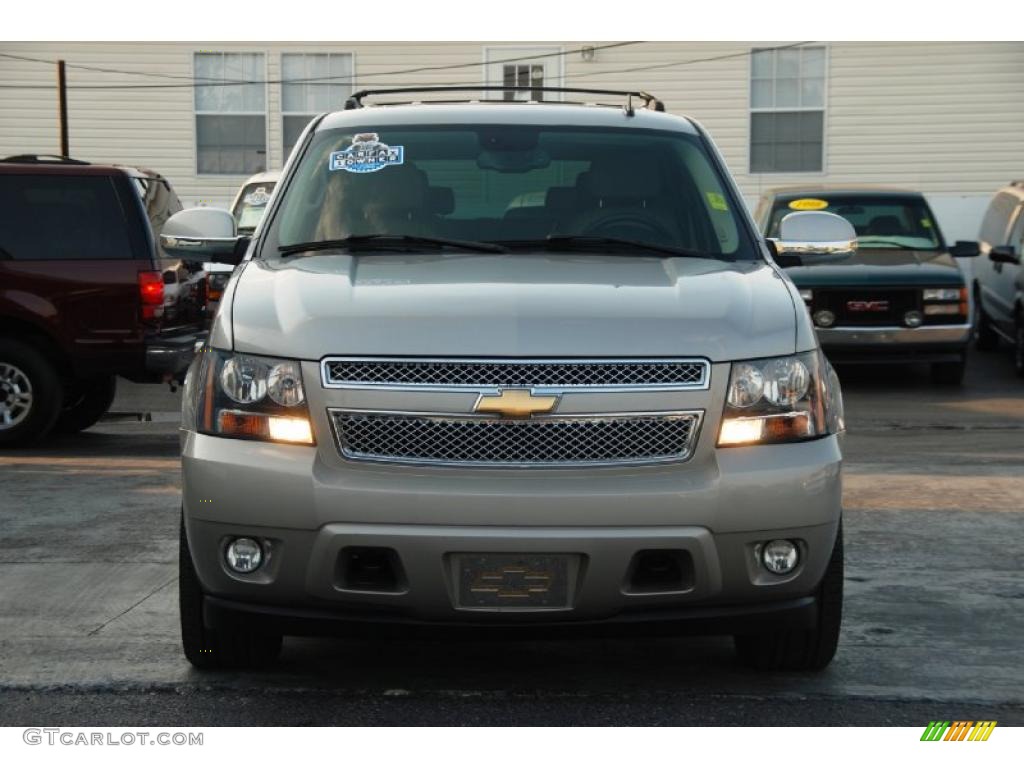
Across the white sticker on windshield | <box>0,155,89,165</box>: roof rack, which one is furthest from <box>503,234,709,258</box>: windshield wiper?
the white sticker on windshield

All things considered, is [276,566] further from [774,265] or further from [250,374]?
[774,265]

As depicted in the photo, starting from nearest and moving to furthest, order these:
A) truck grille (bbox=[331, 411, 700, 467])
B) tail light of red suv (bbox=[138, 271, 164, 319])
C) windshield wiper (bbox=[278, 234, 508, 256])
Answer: truck grille (bbox=[331, 411, 700, 467])
windshield wiper (bbox=[278, 234, 508, 256])
tail light of red suv (bbox=[138, 271, 164, 319])

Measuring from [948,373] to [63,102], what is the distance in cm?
1307

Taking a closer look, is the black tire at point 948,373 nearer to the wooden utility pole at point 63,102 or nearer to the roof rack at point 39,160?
the roof rack at point 39,160

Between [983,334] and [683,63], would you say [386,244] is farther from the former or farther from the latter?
[683,63]

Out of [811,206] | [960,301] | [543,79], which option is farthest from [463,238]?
[543,79]

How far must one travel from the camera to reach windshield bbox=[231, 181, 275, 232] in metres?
18.3

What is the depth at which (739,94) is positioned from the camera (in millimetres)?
24094

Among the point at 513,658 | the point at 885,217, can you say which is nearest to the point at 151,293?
the point at 513,658

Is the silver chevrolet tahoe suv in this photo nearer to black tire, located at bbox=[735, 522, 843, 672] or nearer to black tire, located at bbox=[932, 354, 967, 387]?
black tire, located at bbox=[735, 522, 843, 672]

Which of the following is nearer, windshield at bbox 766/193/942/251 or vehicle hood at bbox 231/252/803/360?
vehicle hood at bbox 231/252/803/360

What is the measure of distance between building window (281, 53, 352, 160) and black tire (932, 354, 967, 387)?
36.0 feet

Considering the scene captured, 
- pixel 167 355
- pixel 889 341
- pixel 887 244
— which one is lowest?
pixel 889 341
